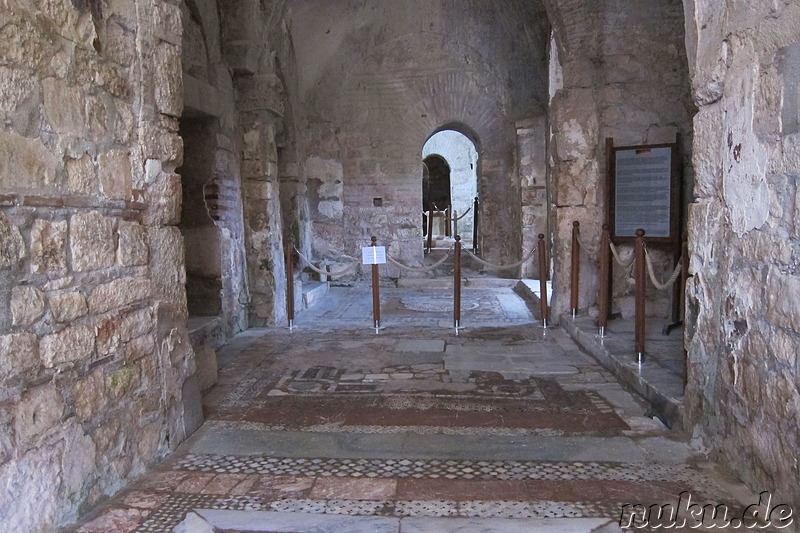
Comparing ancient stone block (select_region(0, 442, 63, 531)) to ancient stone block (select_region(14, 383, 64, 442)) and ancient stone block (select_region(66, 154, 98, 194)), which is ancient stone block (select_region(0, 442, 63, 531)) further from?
ancient stone block (select_region(66, 154, 98, 194))

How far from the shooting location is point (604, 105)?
19.6 feet

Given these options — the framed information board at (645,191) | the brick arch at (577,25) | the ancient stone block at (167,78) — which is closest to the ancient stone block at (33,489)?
the ancient stone block at (167,78)

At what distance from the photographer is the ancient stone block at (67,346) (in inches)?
89.9

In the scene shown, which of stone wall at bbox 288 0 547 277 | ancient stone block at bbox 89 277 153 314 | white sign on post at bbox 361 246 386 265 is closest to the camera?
ancient stone block at bbox 89 277 153 314

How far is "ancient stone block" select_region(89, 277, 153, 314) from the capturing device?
8.52 feet

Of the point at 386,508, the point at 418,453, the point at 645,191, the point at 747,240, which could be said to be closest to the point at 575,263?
the point at 645,191

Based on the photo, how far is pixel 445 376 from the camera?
4.55 meters

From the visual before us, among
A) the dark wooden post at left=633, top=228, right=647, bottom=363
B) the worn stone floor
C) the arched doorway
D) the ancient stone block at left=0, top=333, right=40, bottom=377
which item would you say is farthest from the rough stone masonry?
the arched doorway

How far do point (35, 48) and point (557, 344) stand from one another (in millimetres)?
4785

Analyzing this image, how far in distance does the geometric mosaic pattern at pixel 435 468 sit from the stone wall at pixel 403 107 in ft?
24.3

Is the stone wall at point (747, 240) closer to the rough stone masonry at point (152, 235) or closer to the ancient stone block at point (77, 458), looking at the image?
the rough stone masonry at point (152, 235)

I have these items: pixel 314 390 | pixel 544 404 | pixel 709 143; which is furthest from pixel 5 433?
pixel 709 143

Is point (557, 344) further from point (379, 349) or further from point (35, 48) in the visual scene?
point (35, 48)

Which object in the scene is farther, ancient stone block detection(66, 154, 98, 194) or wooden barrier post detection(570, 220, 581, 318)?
wooden barrier post detection(570, 220, 581, 318)
